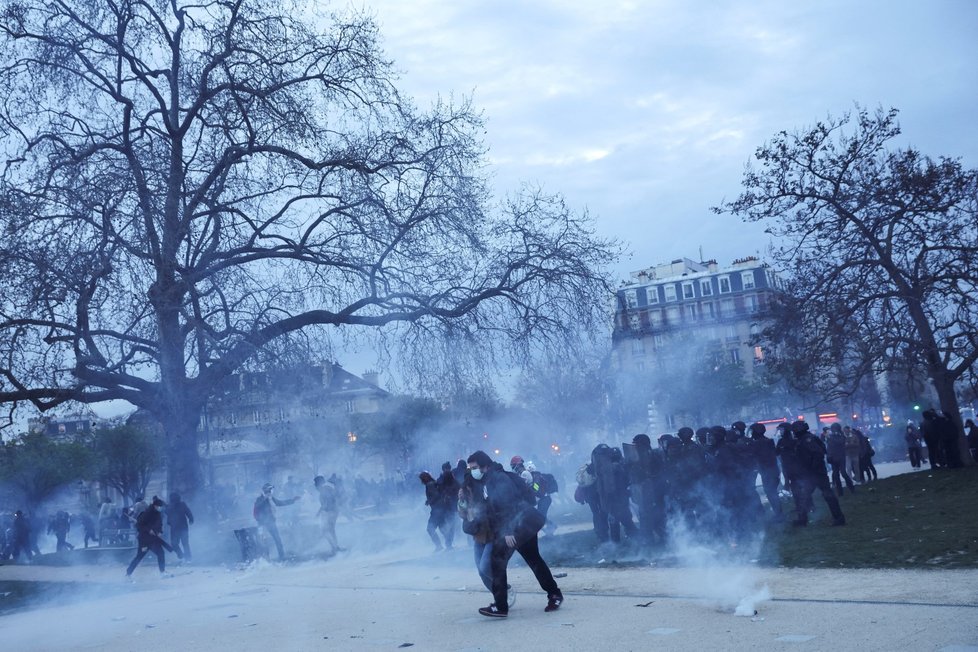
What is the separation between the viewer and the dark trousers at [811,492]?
14914 millimetres

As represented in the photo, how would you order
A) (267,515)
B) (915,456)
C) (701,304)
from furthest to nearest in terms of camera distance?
(701,304)
(915,456)
(267,515)

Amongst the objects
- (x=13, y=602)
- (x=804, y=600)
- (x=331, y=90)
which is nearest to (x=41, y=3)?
(x=331, y=90)

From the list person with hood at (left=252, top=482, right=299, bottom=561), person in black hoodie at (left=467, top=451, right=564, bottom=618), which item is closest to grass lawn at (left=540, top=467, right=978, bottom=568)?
person in black hoodie at (left=467, top=451, right=564, bottom=618)

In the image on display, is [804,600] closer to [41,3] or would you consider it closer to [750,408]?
[41,3]

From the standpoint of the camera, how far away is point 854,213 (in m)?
23.5

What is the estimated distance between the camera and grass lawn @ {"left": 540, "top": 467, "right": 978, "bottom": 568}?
37.2 ft

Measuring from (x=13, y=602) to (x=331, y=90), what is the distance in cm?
1282

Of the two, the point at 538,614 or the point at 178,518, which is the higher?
the point at 178,518

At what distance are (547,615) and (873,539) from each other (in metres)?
5.68

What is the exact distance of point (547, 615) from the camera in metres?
10.0

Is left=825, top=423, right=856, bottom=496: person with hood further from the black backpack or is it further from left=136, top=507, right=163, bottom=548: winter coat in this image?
left=136, top=507, right=163, bottom=548: winter coat

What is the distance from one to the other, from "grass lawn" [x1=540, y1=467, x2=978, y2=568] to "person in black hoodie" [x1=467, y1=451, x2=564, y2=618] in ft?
11.3

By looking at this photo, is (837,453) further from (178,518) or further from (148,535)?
(178,518)

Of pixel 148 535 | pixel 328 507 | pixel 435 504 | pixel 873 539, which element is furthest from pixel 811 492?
pixel 148 535
